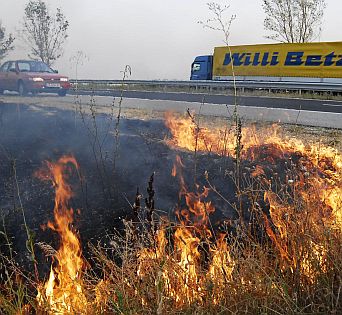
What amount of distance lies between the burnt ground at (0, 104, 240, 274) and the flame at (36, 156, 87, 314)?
12cm

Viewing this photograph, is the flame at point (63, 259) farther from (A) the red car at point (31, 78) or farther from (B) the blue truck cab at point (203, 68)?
(B) the blue truck cab at point (203, 68)

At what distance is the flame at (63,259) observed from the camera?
311 cm

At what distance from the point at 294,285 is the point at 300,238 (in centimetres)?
40

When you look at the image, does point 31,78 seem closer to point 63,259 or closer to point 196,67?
point 196,67

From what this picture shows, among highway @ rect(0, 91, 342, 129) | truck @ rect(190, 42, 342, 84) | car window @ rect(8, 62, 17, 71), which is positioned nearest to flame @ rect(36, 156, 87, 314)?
highway @ rect(0, 91, 342, 129)

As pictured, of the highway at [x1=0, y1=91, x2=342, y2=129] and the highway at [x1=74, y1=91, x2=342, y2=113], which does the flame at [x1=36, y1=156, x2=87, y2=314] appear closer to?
the highway at [x1=0, y1=91, x2=342, y2=129]

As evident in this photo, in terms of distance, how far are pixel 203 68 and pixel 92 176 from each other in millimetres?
20422

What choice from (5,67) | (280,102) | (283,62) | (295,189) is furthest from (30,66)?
(295,189)

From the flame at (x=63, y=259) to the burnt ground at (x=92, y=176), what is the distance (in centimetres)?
A: 12

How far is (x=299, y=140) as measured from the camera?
7930 millimetres

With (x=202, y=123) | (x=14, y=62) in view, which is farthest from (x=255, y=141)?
(x=14, y=62)

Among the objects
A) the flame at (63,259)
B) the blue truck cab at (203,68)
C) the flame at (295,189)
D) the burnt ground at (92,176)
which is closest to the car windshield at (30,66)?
the burnt ground at (92,176)

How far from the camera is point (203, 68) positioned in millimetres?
25172

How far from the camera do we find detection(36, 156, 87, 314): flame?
311cm
